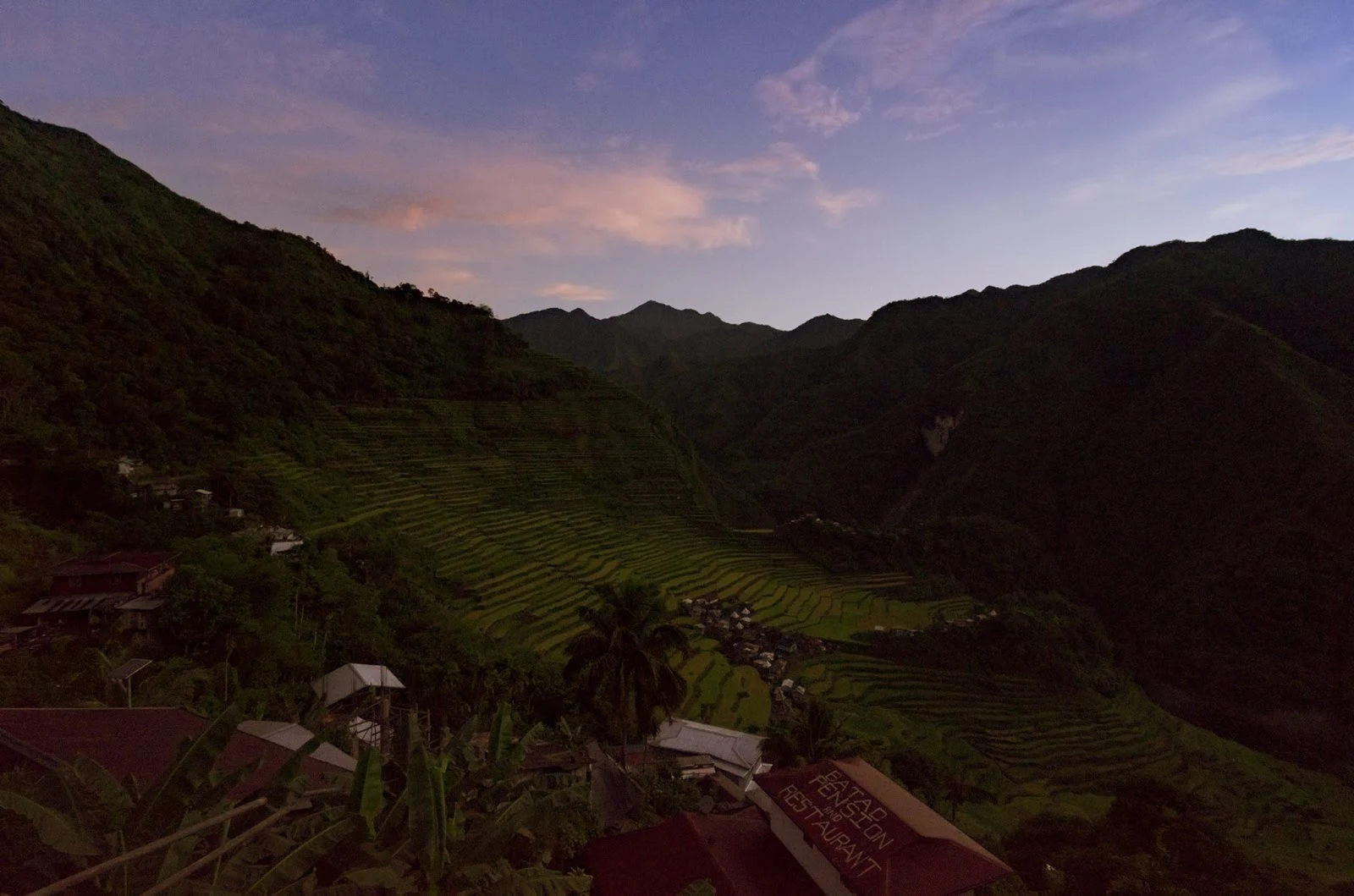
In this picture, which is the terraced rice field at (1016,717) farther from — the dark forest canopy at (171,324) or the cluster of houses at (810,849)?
the dark forest canopy at (171,324)

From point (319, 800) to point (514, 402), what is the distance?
5269 cm

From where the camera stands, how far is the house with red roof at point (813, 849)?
7.99 metres

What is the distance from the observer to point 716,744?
2188 centimetres

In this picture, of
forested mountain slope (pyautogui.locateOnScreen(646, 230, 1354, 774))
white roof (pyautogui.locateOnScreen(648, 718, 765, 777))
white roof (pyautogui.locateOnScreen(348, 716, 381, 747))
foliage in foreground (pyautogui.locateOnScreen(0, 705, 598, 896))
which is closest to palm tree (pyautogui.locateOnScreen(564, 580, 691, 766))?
white roof (pyautogui.locateOnScreen(648, 718, 765, 777))

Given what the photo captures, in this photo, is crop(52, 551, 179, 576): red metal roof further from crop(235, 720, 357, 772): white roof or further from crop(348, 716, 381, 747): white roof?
crop(235, 720, 357, 772): white roof

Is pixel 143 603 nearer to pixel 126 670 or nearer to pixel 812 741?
pixel 126 670

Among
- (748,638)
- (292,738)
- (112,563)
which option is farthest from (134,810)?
(748,638)

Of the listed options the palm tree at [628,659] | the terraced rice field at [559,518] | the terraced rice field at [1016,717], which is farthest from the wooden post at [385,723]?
the terraced rice field at [1016,717]

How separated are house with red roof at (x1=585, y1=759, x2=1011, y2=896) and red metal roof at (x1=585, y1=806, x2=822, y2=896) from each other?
1 centimetres

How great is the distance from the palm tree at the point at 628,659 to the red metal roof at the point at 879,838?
790 cm

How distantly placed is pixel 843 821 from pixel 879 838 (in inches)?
21.4

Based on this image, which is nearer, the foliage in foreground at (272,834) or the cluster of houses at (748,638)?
the foliage in foreground at (272,834)

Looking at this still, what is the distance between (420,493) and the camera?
42.0 m

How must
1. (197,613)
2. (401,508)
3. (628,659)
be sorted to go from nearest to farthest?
(628,659), (197,613), (401,508)
